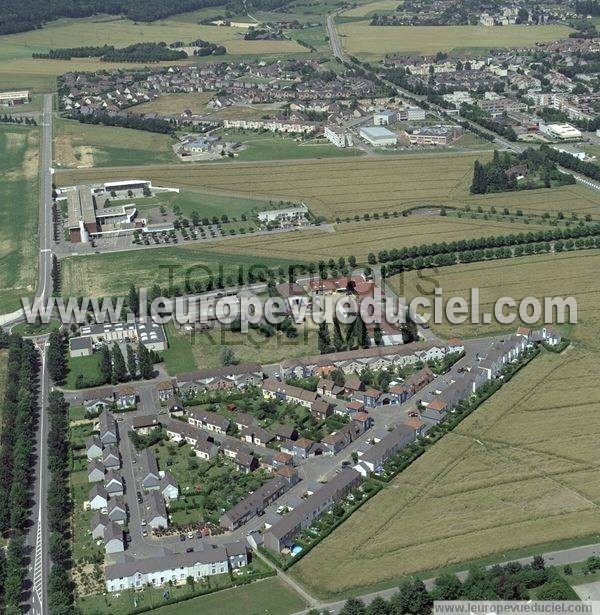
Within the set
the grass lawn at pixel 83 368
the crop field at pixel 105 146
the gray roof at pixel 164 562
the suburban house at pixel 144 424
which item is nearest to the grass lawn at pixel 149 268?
the grass lawn at pixel 83 368

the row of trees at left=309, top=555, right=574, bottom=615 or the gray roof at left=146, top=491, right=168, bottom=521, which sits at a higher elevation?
the row of trees at left=309, top=555, right=574, bottom=615

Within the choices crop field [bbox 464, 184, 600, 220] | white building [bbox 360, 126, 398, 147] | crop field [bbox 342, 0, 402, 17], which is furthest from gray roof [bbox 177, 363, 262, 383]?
crop field [bbox 342, 0, 402, 17]

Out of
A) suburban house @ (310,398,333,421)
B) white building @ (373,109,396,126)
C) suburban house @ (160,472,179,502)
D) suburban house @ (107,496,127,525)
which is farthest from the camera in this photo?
white building @ (373,109,396,126)

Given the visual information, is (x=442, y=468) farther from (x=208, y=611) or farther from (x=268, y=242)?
(x=268, y=242)

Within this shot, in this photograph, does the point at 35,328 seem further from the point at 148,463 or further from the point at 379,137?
the point at 379,137

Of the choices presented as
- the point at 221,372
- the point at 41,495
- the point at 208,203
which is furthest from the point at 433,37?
the point at 41,495

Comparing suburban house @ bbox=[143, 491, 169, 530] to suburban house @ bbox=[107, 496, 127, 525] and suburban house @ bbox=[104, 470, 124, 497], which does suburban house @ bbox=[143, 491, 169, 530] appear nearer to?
suburban house @ bbox=[107, 496, 127, 525]
